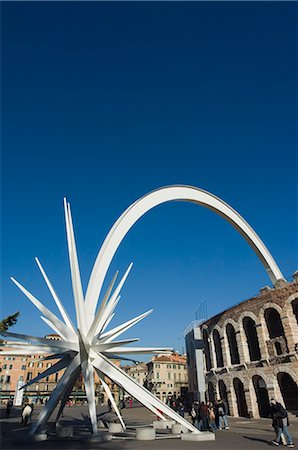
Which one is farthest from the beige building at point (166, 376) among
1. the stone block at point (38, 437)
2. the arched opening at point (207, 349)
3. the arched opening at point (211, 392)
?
the stone block at point (38, 437)

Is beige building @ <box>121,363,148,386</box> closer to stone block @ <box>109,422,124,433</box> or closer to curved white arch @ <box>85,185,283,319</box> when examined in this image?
curved white arch @ <box>85,185,283,319</box>

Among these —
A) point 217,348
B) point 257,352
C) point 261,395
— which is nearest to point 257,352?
point 257,352

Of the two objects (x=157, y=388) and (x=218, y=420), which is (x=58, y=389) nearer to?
(x=218, y=420)

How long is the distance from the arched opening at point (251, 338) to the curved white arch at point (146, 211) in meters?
7.46

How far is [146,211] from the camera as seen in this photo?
26.8 metres

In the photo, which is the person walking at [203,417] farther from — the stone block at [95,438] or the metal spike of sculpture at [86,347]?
the stone block at [95,438]

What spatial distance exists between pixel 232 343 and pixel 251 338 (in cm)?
245

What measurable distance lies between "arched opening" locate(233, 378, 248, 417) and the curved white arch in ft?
38.7

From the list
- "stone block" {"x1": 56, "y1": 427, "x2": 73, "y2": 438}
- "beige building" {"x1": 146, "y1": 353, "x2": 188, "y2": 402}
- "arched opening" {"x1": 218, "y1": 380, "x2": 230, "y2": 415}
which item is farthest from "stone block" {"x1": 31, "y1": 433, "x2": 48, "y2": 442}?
"beige building" {"x1": 146, "y1": 353, "x2": 188, "y2": 402}

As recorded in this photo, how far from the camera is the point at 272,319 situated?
29344mm

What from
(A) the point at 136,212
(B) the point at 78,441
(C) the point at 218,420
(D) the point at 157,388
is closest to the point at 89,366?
(B) the point at 78,441

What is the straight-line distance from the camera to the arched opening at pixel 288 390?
84.4 ft

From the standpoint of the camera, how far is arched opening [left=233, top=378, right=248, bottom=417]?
29891mm

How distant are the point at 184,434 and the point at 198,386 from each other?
25.3 meters
